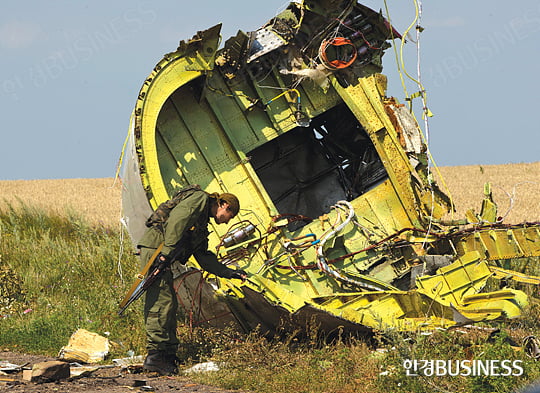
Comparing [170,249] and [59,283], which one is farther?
[59,283]

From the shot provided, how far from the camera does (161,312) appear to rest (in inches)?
246

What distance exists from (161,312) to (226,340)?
2.53ft

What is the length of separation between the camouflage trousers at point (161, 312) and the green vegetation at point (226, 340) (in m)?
0.45

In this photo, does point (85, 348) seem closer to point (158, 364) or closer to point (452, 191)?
point (158, 364)

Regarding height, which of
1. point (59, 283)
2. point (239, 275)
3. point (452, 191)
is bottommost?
point (452, 191)

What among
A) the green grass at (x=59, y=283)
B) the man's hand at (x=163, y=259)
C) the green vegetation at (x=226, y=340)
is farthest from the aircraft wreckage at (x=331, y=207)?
the green grass at (x=59, y=283)

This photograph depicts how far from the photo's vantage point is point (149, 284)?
243 inches

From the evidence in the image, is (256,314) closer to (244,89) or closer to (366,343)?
(366,343)

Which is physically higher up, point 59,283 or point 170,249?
point 59,283

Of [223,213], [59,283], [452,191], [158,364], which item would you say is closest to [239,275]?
[223,213]

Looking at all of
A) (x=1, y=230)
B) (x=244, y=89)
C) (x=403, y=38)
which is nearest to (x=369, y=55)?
(x=403, y=38)

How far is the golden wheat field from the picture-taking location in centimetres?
1811

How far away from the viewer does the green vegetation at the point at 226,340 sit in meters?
5.50

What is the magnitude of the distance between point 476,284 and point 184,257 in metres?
2.79
